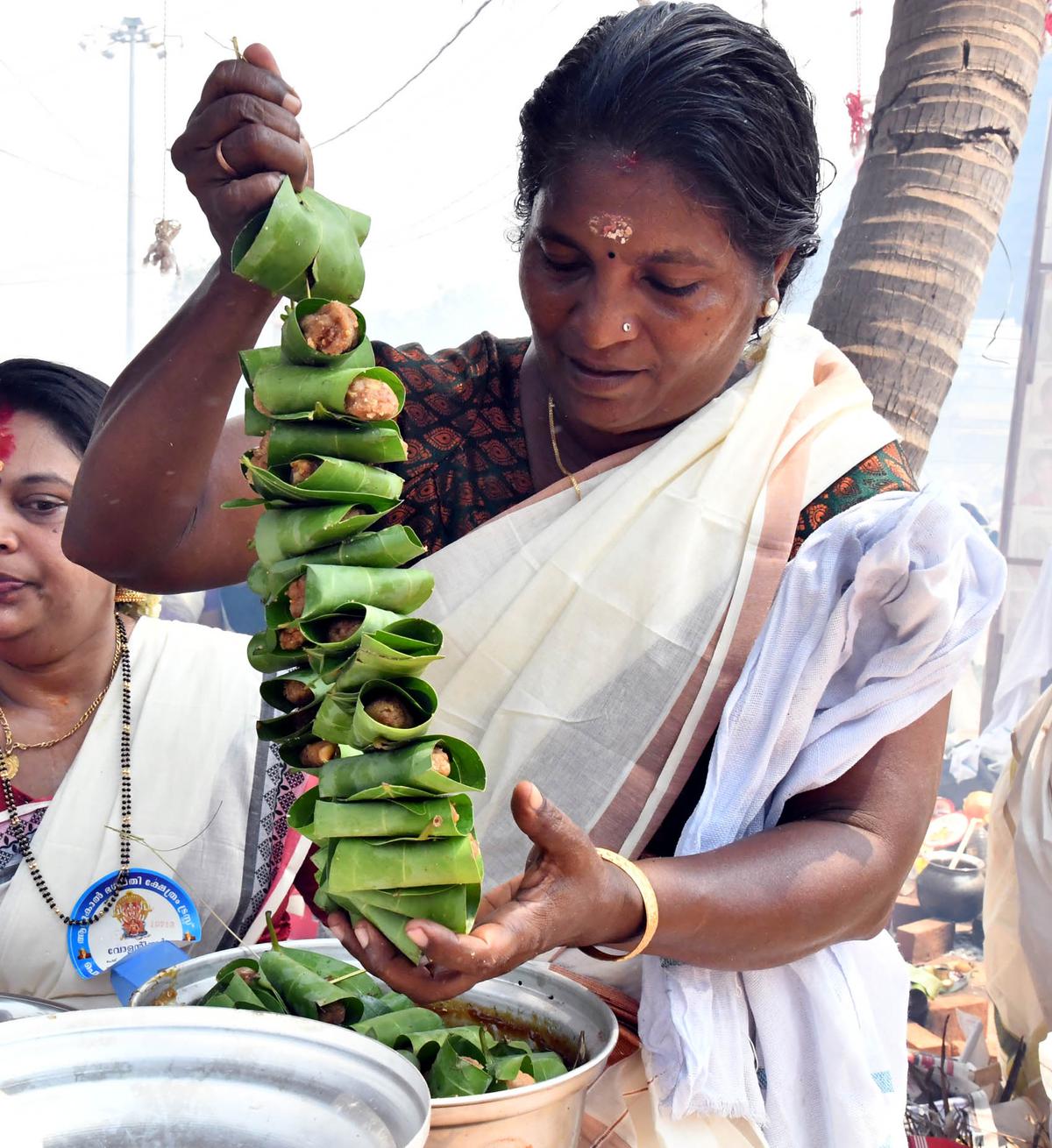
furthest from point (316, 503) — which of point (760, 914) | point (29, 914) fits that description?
point (29, 914)

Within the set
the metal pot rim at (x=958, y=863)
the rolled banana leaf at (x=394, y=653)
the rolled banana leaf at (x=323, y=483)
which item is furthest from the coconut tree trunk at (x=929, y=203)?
the metal pot rim at (x=958, y=863)

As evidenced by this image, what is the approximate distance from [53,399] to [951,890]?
5.37 meters

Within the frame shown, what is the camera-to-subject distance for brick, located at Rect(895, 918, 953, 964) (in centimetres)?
648

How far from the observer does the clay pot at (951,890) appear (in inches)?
265

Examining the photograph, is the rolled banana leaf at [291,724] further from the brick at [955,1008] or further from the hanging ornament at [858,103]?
the brick at [955,1008]

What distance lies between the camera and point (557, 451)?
2.09 metres

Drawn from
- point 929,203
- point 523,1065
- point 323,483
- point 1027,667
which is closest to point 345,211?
point 323,483

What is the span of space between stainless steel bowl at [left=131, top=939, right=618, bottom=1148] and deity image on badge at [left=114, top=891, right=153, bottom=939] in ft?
3.35

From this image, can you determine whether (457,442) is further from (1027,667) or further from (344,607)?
(1027,667)

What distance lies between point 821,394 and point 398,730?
3.31 ft

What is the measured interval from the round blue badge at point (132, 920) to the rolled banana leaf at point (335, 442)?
154cm

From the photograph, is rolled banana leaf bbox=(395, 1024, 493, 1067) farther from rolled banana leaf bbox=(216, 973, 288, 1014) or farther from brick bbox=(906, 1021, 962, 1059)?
brick bbox=(906, 1021, 962, 1059)

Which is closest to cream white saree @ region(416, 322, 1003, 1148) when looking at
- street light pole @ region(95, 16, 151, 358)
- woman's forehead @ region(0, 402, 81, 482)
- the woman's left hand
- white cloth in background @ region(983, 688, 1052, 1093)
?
the woman's left hand

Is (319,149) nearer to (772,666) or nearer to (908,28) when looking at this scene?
(908,28)
